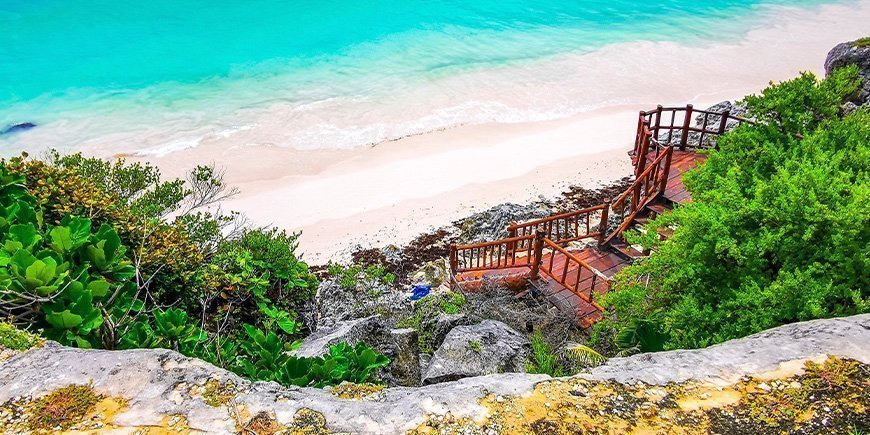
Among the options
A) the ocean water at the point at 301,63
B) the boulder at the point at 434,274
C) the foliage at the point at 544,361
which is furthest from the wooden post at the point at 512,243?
the ocean water at the point at 301,63

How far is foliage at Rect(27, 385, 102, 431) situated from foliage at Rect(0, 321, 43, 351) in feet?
2.54

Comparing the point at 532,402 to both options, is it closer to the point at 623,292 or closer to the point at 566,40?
the point at 623,292

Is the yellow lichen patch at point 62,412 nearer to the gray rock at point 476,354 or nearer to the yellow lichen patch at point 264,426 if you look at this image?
the yellow lichen patch at point 264,426

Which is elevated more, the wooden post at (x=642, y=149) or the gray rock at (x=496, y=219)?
the wooden post at (x=642, y=149)

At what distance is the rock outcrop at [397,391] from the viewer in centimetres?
415

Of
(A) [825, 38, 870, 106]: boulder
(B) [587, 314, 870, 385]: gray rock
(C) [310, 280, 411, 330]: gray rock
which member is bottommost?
(C) [310, 280, 411, 330]: gray rock

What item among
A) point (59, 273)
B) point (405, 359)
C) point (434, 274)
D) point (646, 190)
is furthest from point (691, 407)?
point (434, 274)

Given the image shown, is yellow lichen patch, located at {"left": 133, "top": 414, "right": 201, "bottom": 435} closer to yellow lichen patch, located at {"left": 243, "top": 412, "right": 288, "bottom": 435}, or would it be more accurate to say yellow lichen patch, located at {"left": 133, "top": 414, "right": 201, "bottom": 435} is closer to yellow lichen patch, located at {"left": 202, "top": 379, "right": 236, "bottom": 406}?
yellow lichen patch, located at {"left": 202, "top": 379, "right": 236, "bottom": 406}

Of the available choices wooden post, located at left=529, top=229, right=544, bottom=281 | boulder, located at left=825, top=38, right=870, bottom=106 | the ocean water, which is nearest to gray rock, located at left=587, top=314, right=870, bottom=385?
wooden post, located at left=529, top=229, right=544, bottom=281

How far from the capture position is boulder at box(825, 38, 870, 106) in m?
14.5

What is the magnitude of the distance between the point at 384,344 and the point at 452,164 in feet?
46.8

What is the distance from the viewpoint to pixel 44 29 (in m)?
41.9

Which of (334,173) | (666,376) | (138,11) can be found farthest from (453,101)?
(138,11)

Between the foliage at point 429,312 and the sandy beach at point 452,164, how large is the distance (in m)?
5.44
